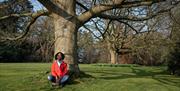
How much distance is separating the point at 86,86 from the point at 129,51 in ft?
112

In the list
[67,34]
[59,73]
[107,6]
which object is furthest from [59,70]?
[107,6]

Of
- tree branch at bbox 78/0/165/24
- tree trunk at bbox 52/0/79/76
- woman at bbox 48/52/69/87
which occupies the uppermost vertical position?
tree branch at bbox 78/0/165/24

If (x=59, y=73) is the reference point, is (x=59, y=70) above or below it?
above

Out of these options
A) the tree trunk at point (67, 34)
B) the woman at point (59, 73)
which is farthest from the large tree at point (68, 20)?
the woman at point (59, 73)

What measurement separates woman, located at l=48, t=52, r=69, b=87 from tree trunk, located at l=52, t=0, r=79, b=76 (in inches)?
51.5

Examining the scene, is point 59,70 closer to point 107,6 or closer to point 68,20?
point 68,20

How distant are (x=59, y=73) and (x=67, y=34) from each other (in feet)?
7.91

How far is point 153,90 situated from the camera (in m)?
14.4

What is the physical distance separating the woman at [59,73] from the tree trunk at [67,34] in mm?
1308

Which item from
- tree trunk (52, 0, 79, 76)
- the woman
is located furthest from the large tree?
the woman

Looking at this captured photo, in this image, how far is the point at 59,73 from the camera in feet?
46.5

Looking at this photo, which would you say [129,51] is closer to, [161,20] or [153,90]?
[161,20]

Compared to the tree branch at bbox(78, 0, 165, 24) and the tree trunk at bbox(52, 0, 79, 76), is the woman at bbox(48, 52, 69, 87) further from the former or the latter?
the tree branch at bbox(78, 0, 165, 24)

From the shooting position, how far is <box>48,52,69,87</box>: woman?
46.4 ft
